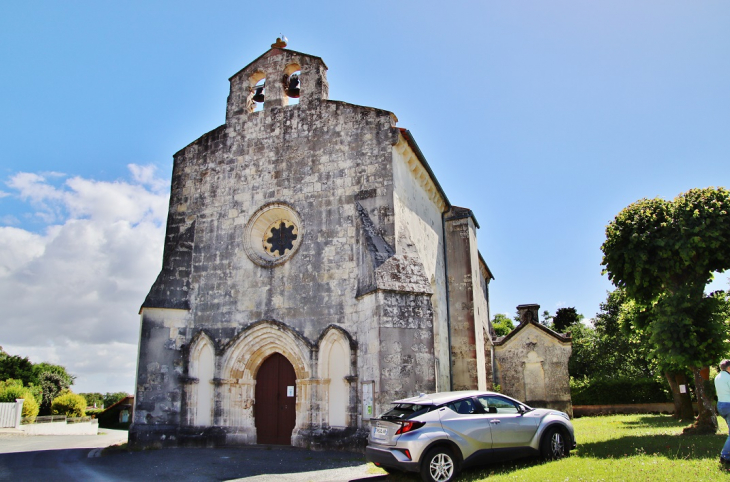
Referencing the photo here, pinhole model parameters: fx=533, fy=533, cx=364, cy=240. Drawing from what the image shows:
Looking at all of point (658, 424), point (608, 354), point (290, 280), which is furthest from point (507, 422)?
point (608, 354)

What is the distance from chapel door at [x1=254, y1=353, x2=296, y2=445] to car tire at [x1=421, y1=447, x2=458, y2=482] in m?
6.66

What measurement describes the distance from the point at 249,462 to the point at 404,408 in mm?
4351

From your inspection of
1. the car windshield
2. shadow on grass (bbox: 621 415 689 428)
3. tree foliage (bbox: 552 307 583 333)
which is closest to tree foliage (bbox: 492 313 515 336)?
tree foliage (bbox: 552 307 583 333)

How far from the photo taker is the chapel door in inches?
552

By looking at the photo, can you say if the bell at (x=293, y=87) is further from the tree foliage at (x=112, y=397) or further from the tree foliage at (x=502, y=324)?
the tree foliage at (x=112, y=397)

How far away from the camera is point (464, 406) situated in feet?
28.8

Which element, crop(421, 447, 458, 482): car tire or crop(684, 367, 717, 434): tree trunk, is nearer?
crop(421, 447, 458, 482): car tire

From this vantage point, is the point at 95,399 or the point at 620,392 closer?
the point at 620,392

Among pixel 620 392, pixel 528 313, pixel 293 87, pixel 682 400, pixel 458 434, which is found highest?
pixel 293 87

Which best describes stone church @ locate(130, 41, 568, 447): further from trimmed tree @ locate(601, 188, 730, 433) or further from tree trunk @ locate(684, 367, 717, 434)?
tree trunk @ locate(684, 367, 717, 434)

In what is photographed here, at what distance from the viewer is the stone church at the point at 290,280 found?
12.8 meters

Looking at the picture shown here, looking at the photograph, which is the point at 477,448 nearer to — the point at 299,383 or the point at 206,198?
the point at 299,383

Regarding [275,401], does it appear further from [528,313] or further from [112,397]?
[112,397]

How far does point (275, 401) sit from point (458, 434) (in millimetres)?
7268
